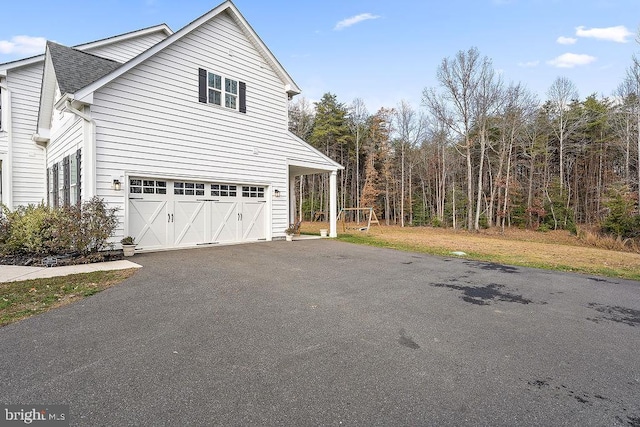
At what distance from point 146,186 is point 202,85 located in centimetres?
386

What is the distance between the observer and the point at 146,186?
923 cm

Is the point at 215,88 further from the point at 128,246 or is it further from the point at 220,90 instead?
the point at 128,246

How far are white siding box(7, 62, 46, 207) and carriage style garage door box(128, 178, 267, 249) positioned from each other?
664 centimetres

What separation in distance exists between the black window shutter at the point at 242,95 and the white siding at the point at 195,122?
18 cm

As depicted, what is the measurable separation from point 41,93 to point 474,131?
2533 centimetres

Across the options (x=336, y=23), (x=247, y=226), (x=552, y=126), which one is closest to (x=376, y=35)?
(x=336, y=23)

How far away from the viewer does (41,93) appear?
11.6m

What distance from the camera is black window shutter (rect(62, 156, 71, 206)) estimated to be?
9438mm

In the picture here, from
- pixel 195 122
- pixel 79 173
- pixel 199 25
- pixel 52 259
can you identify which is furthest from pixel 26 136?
pixel 52 259

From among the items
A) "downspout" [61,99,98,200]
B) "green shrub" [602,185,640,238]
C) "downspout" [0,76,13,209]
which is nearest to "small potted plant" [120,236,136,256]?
"downspout" [61,99,98,200]

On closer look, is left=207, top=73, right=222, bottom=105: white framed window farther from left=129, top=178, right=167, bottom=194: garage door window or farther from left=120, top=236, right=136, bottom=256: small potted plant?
left=120, top=236, right=136, bottom=256: small potted plant

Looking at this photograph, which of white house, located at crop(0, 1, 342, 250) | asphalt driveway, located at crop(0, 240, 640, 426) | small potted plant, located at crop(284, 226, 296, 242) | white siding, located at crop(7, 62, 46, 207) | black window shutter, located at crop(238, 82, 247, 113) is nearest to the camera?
asphalt driveway, located at crop(0, 240, 640, 426)

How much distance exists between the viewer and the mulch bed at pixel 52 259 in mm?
6938

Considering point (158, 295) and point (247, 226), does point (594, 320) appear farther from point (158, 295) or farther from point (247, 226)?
point (247, 226)
